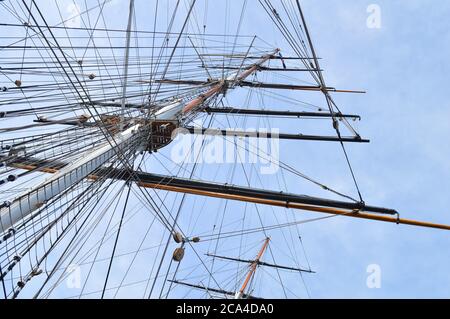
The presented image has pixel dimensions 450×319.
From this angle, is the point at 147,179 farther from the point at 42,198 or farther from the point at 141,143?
the point at 42,198

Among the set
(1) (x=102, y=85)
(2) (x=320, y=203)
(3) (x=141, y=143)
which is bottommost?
(2) (x=320, y=203)

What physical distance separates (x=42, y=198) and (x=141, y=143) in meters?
2.49

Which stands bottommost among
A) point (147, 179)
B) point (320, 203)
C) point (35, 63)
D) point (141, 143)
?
point (320, 203)

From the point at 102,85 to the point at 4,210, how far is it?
159 inches

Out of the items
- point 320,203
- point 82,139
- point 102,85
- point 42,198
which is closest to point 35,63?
point 102,85
